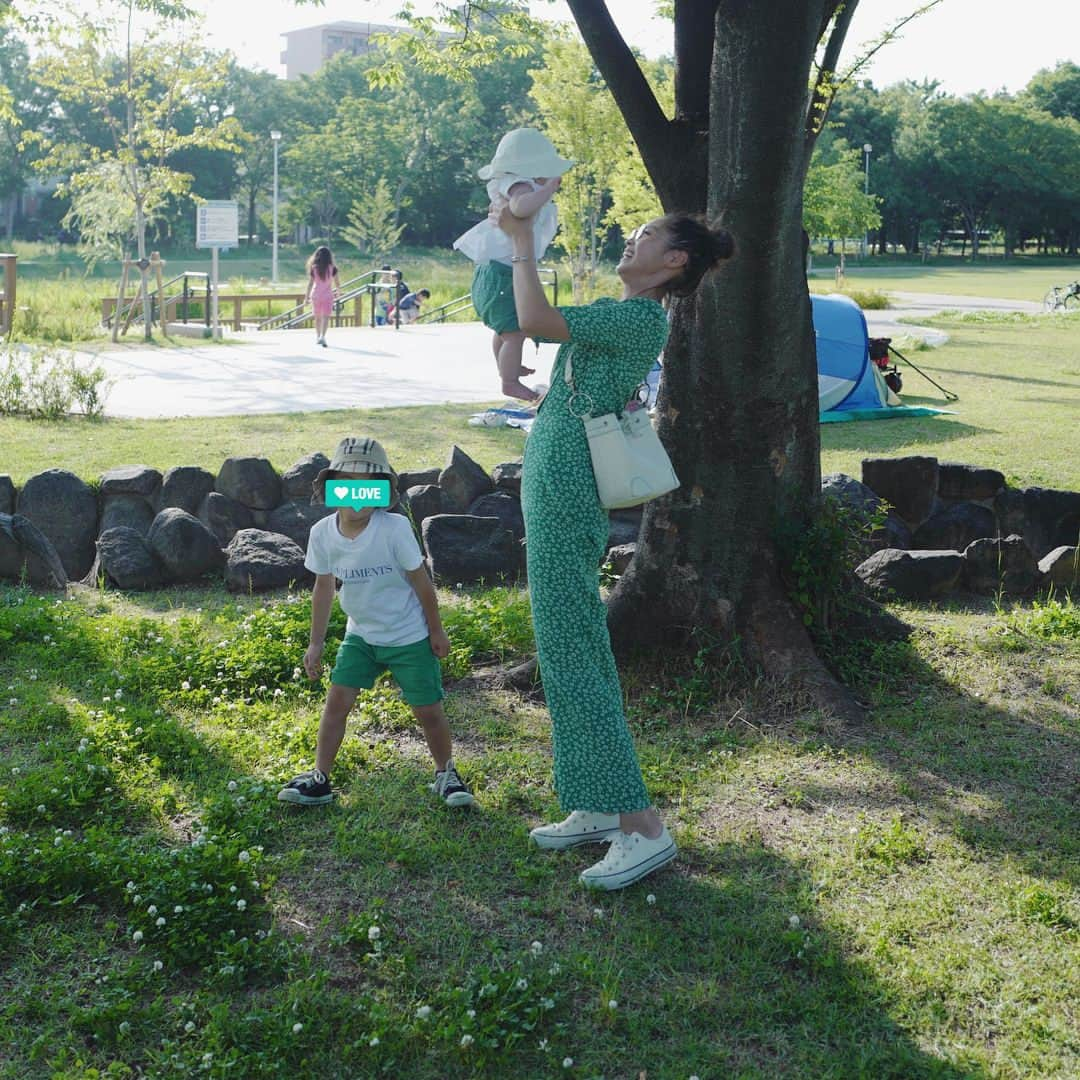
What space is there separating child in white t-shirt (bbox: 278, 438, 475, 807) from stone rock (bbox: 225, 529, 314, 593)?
2.36 meters

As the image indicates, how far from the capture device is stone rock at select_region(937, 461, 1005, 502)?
7.35m

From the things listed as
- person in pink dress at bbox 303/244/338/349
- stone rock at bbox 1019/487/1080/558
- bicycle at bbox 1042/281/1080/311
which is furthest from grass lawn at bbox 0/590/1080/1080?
bicycle at bbox 1042/281/1080/311

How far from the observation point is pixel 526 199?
10.9 ft

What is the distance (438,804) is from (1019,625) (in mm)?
3019

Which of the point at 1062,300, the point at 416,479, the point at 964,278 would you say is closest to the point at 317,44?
the point at 964,278

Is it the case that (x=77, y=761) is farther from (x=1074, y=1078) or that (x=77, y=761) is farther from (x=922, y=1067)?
(x=1074, y=1078)

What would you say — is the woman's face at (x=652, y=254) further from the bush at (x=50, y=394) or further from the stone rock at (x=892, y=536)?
the bush at (x=50, y=394)

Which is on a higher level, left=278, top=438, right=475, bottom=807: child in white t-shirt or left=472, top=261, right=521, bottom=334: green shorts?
left=472, top=261, right=521, bottom=334: green shorts


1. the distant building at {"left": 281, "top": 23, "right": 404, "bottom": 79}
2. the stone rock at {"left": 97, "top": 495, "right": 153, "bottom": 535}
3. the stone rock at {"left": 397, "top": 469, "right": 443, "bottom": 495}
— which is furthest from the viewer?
the distant building at {"left": 281, "top": 23, "right": 404, "bottom": 79}

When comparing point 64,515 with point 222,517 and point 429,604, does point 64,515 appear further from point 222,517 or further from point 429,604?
point 429,604

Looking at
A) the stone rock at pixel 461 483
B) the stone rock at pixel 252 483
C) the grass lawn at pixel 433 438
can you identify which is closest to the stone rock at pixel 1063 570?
Result: the grass lawn at pixel 433 438

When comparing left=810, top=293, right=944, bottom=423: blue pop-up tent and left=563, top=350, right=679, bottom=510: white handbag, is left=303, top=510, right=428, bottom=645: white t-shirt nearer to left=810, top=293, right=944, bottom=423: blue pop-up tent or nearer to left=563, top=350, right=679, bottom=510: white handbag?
left=563, top=350, right=679, bottom=510: white handbag

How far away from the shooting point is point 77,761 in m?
4.27

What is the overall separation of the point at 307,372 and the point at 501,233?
12.0 m
